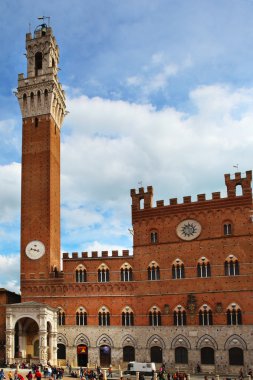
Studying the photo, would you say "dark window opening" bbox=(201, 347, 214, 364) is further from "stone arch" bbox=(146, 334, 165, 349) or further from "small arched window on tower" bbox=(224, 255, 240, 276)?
"small arched window on tower" bbox=(224, 255, 240, 276)

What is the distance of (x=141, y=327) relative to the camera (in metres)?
51.9

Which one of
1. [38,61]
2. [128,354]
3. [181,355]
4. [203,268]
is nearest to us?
[181,355]

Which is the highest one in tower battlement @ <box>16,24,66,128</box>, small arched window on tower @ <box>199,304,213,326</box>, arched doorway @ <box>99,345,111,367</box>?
tower battlement @ <box>16,24,66,128</box>

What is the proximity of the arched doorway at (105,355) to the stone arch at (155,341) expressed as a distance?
437 centimetres

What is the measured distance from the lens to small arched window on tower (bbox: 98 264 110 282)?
54.2 meters

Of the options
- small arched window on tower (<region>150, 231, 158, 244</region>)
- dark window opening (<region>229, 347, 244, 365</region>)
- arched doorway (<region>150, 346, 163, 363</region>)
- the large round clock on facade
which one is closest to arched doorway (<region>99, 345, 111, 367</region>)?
arched doorway (<region>150, 346, 163, 363</region>)

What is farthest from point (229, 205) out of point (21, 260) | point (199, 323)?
point (21, 260)

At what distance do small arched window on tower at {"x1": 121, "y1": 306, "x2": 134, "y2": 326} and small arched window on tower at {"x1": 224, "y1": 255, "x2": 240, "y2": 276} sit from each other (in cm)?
1114

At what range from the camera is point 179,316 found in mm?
50969

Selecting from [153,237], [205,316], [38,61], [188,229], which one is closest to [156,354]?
[205,316]

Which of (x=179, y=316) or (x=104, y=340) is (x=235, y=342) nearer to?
(x=179, y=316)

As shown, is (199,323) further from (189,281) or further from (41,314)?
(41,314)

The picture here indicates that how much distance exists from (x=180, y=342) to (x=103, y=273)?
11.1 meters

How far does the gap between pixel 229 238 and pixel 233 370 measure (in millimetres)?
12965
